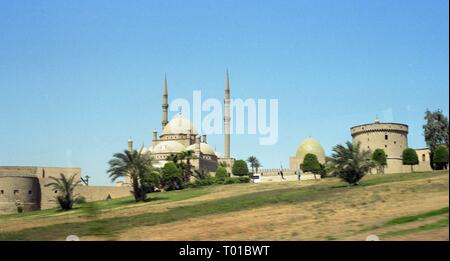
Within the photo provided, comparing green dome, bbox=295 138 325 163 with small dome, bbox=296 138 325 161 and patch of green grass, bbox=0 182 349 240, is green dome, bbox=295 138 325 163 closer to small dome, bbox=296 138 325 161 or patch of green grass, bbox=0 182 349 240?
small dome, bbox=296 138 325 161

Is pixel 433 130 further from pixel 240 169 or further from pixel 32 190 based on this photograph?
pixel 32 190

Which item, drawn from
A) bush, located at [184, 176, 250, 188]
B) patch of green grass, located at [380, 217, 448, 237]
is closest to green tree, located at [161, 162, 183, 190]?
bush, located at [184, 176, 250, 188]

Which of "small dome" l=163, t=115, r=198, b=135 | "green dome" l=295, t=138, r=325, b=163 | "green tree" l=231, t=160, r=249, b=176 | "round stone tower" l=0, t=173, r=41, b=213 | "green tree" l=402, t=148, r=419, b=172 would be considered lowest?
"round stone tower" l=0, t=173, r=41, b=213

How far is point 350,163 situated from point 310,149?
34399 mm

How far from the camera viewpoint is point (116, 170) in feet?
115

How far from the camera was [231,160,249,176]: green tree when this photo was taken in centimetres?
6072

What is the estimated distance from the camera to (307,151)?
66.0m

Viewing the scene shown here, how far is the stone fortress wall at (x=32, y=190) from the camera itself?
56.3m

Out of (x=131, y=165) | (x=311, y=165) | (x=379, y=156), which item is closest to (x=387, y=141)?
(x=379, y=156)

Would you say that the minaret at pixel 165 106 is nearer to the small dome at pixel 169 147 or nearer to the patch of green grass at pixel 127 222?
the small dome at pixel 169 147

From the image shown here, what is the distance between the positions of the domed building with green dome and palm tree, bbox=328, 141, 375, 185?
104 feet

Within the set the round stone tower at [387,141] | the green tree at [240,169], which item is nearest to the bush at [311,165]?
the round stone tower at [387,141]
